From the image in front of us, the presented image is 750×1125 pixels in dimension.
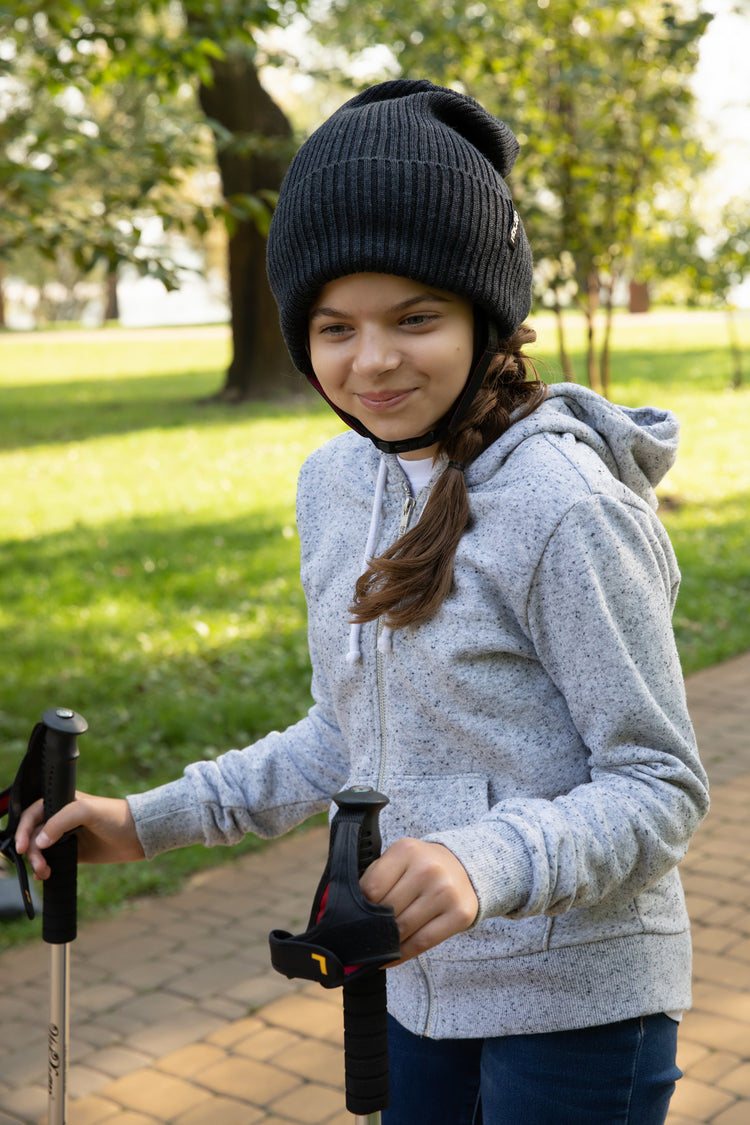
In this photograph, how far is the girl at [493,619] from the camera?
1576 millimetres

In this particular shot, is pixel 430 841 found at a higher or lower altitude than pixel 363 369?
lower

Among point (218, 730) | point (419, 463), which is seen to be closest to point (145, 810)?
point (419, 463)

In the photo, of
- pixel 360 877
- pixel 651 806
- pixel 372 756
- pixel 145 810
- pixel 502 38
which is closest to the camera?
pixel 360 877

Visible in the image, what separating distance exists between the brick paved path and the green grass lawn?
1.05 ft

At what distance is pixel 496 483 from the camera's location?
5.53 feet

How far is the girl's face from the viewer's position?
1656 millimetres

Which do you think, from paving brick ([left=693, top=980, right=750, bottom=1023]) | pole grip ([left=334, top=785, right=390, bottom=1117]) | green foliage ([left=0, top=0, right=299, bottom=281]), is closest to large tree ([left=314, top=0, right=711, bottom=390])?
green foliage ([left=0, top=0, right=299, bottom=281])

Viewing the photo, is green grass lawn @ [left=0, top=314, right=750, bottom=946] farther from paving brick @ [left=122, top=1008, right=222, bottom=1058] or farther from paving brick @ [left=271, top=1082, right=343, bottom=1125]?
paving brick @ [left=271, top=1082, right=343, bottom=1125]

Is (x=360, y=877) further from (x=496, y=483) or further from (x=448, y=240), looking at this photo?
(x=448, y=240)

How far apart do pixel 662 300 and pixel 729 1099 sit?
43.1 feet

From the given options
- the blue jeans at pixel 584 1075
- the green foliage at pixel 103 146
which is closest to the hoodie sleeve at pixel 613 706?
the blue jeans at pixel 584 1075

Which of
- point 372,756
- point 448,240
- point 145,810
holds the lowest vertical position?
point 145,810

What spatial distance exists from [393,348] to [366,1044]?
2.77 feet

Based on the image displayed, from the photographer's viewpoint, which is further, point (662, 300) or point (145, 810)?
point (662, 300)
